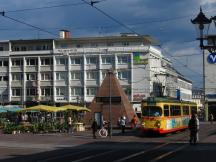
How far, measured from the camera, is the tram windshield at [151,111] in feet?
133

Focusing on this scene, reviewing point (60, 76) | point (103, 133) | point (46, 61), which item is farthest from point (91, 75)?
point (103, 133)

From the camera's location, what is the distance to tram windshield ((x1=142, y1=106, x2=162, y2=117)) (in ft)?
→ 133

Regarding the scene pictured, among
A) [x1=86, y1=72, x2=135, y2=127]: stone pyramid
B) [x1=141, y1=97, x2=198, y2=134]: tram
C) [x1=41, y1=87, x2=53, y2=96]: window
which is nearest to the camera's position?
[x1=141, y1=97, x2=198, y2=134]: tram

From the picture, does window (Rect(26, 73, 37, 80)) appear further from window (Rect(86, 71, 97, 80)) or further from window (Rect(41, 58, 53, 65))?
window (Rect(86, 71, 97, 80))

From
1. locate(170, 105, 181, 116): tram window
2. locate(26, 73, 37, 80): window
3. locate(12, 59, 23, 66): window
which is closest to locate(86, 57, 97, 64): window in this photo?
locate(26, 73, 37, 80): window

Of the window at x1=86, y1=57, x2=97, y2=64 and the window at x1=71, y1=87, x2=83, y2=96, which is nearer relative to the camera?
the window at x1=71, y1=87, x2=83, y2=96

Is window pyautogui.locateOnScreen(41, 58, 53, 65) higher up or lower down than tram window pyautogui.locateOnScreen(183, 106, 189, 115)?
higher up

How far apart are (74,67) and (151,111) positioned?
6656 centimetres

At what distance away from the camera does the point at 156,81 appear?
107 meters

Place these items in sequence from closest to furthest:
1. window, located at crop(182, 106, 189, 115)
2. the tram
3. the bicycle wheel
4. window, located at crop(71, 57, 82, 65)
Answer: the tram, the bicycle wheel, window, located at crop(182, 106, 189, 115), window, located at crop(71, 57, 82, 65)

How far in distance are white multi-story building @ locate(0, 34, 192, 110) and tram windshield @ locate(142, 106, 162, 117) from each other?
58.1 meters

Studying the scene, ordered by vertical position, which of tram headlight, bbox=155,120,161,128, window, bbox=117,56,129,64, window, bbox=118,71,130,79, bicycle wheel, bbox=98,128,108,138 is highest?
window, bbox=117,56,129,64

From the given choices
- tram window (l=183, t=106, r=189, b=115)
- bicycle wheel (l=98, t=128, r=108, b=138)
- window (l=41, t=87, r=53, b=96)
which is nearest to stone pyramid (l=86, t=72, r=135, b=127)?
tram window (l=183, t=106, r=189, b=115)

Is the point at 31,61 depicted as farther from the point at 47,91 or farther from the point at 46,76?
the point at 47,91
